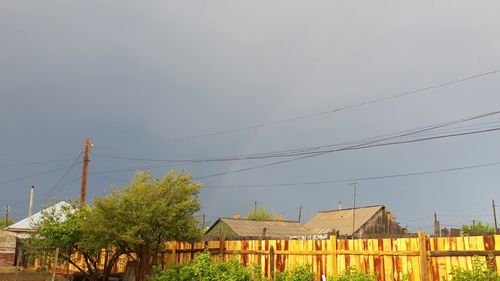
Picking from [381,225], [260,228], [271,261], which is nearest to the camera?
[271,261]

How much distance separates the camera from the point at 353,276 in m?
12.4

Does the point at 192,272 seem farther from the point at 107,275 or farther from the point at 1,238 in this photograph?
the point at 1,238

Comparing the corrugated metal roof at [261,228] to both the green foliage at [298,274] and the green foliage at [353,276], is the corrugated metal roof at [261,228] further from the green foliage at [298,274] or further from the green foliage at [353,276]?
the green foliage at [353,276]

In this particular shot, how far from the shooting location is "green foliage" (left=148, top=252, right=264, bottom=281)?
1506 centimetres

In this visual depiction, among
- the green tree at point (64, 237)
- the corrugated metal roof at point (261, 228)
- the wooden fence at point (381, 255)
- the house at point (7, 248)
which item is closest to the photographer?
the wooden fence at point (381, 255)

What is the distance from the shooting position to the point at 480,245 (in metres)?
10.7

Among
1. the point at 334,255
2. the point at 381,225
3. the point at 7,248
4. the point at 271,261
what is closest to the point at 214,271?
the point at 271,261

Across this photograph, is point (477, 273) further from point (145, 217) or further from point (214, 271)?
point (145, 217)

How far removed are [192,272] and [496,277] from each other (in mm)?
9243

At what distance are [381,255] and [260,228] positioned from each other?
139 feet

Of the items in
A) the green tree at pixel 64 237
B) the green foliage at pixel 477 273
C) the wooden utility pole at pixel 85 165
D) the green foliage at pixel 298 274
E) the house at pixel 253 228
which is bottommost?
the green foliage at pixel 298 274

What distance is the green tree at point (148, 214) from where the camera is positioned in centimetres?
1666

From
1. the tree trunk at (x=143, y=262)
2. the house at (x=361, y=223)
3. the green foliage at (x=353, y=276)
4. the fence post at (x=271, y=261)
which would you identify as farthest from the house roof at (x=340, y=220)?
the green foliage at (x=353, y=276)

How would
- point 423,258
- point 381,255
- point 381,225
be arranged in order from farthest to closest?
point 381,225 < point 381,255 < point 423,258
